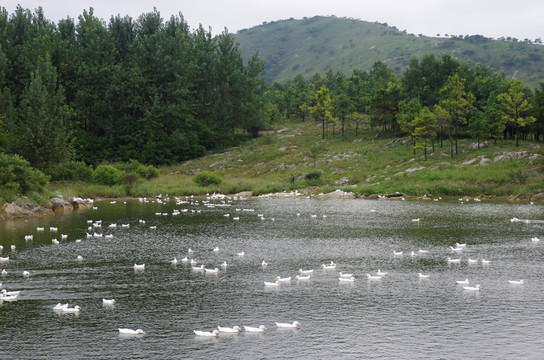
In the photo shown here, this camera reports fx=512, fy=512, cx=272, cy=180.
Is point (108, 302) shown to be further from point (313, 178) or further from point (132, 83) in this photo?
point (132, 83)

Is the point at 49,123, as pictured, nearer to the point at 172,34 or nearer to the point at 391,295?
the point at 172,34

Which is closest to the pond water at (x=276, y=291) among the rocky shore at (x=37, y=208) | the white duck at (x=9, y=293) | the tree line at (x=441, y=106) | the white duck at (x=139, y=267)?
the white duck at (x=139, y=267)

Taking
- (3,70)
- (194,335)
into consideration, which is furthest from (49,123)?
(194,335)

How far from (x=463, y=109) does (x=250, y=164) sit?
45.7m

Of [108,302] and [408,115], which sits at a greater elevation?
[408,115]

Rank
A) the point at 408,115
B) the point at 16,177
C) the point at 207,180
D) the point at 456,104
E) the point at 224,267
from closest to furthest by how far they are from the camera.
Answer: the point at 224,267, the point at 16,177, the point at 207,180, the point at 456,104, the point at 408,115

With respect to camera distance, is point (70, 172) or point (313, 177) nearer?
point (70, 172)

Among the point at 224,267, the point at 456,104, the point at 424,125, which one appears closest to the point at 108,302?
the point at 224,267

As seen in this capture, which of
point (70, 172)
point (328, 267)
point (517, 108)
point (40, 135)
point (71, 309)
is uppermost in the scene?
point (517, 108)

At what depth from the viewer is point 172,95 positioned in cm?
12150

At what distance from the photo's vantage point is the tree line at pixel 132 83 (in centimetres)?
11431

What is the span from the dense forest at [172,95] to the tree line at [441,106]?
0.29 metres

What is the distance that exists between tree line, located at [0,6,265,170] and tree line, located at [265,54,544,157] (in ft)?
86.8

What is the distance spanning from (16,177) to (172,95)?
2444 inches
